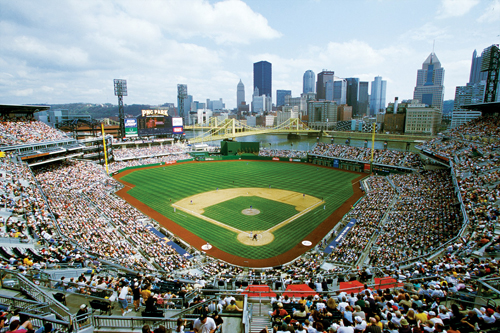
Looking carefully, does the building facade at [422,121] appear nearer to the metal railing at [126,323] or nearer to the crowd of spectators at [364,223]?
the crowd of spectators at [364,223]

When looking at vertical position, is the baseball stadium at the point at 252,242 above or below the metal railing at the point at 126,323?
below

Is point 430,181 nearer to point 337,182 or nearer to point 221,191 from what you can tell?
point 337,182

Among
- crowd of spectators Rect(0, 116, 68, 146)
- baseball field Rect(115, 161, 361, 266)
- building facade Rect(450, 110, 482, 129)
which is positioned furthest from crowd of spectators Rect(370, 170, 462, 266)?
building facade Rect(450, 110, 482, 129)

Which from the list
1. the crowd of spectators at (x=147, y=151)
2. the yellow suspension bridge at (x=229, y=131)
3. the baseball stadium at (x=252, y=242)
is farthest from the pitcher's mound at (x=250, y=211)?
the yellow suspension bridge at (x=229, y=131)

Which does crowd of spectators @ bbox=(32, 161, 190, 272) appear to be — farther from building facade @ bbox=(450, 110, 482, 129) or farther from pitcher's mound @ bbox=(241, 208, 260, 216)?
building facade @ bbox=(450, 110, 482, 129)

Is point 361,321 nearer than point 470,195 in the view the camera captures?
Yes

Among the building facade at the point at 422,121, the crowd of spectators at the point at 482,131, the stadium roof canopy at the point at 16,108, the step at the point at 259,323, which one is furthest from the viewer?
the building facade at the point at 422,121

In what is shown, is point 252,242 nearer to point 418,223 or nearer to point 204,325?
point 418,223

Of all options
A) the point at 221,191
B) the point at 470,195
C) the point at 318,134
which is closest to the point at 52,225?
the point at 221,191
